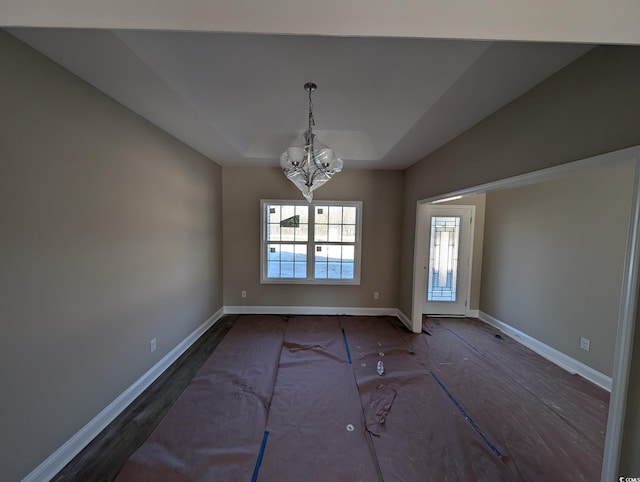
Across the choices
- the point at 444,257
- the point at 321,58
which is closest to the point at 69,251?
the point at 321,58

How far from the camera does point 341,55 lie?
1.60 m

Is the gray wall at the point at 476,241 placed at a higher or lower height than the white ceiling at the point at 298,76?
lower

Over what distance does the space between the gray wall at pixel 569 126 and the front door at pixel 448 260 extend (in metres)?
1.74

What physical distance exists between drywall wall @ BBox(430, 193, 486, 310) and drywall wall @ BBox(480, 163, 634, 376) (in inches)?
7.3

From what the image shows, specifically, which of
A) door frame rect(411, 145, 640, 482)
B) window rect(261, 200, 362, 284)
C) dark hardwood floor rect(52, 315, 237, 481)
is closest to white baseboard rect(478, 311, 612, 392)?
door frame rect(411, 145, 640, 482)

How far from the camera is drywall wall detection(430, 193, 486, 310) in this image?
392cm

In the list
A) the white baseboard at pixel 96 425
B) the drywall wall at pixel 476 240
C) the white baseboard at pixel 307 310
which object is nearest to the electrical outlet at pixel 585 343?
the drywall wall at pixel 476 240

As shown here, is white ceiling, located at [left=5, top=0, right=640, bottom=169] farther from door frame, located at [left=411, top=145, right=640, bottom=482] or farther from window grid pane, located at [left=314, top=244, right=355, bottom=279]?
window grid pane, located at [left=314, top=244, right=355, bottom=279]

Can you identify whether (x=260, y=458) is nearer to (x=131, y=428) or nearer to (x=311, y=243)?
(x=131, y=428)

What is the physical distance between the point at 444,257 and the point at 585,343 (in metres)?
1.88

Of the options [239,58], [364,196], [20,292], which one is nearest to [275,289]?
[364,196]

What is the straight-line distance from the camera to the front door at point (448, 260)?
396 cm

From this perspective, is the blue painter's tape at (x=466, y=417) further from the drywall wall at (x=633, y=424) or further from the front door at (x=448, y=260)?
the front door at (x=448, y=260)

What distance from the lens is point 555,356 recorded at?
2.76 meters
